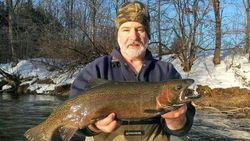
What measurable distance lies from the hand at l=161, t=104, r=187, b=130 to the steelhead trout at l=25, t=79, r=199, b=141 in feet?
0.43

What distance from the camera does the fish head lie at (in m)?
3.42

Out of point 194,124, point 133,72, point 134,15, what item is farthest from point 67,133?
point 194,124

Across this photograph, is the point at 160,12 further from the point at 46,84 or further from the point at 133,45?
the point at 133,45

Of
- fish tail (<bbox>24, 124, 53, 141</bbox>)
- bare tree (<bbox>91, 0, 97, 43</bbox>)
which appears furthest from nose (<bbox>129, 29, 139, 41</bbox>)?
bare tree (<bbox>91, 0, 97, 43</bbox>)

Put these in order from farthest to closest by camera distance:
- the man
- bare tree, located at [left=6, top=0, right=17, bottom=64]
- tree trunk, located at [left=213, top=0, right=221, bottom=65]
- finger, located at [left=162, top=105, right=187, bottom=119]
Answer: bare tree, located at [left=6, top=0, right=17, bottom=64] < tree trunk, located at [left=213, top=0, right=221, bottom=65] < the man < finger, located at [left=162, top=105, right=187, bottom=119]

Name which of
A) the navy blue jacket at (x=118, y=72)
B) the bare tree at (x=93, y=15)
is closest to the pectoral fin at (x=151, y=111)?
the navy blue jacket at (x=118, y=72)

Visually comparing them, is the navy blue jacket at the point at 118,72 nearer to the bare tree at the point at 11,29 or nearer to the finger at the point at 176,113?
the finger at the point at 176,113

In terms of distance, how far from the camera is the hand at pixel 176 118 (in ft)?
11.7

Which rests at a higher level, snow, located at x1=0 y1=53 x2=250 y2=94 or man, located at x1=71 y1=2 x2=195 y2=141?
man, located at x1=71 y1=2 x2=195 y2=141

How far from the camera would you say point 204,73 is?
20422 mm

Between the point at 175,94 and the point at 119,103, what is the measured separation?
19.0 inches

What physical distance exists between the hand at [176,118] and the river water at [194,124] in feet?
21.7

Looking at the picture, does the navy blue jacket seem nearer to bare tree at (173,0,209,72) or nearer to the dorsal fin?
the dorsal fin

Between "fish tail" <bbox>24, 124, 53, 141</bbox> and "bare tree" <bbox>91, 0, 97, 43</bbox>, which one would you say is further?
"bare tree" <bbox>91, 0, 97, 43</bbox>
